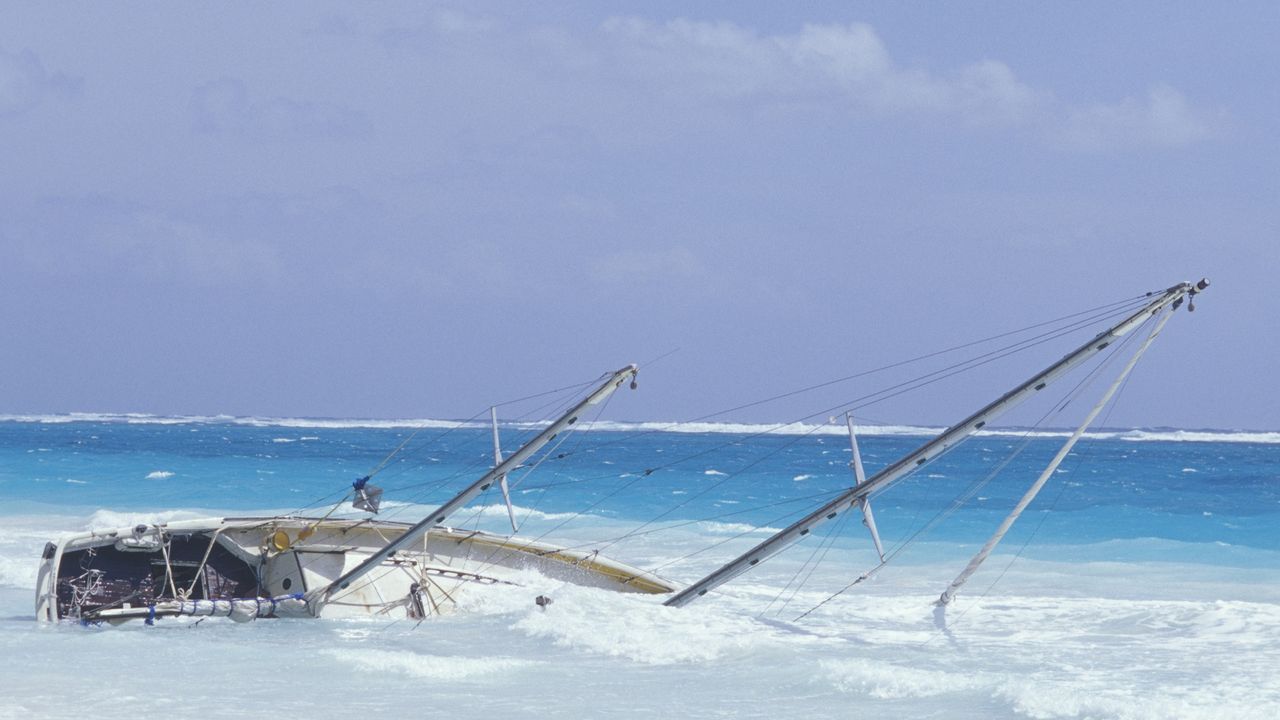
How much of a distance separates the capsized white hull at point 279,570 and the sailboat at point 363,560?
2 centimetres

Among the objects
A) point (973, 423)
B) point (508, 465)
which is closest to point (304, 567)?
point (508, 465)

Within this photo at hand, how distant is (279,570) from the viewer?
23.3 m

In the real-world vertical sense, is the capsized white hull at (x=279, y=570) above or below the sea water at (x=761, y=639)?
above

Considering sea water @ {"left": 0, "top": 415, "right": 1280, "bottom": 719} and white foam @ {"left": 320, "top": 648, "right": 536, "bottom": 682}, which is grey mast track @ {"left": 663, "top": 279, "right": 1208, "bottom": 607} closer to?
sea water @ {"left": 0, "top": 415, "right": 1280, "bottom": 719}

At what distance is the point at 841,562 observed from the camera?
33.7m

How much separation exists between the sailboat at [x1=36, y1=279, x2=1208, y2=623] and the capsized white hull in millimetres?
23

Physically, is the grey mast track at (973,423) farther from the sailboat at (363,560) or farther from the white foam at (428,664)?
the white foam at (428,664)

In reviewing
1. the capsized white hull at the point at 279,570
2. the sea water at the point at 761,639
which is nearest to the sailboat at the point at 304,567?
the capsized white hull at the point at 279,570

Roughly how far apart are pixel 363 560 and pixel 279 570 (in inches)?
60.4

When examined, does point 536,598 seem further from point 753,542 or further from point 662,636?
point 753,542

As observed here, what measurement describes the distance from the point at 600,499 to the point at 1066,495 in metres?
20.3

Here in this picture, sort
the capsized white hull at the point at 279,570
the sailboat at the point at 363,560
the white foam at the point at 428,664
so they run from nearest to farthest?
the white foam at the point at 428,664
the sailboat at the point at 363,560
the capsized white hull at the point at 279,570

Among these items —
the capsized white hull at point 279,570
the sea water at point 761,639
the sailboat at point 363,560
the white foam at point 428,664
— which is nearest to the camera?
the sea water at point 761,639

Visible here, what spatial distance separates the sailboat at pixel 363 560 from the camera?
67.2ft
